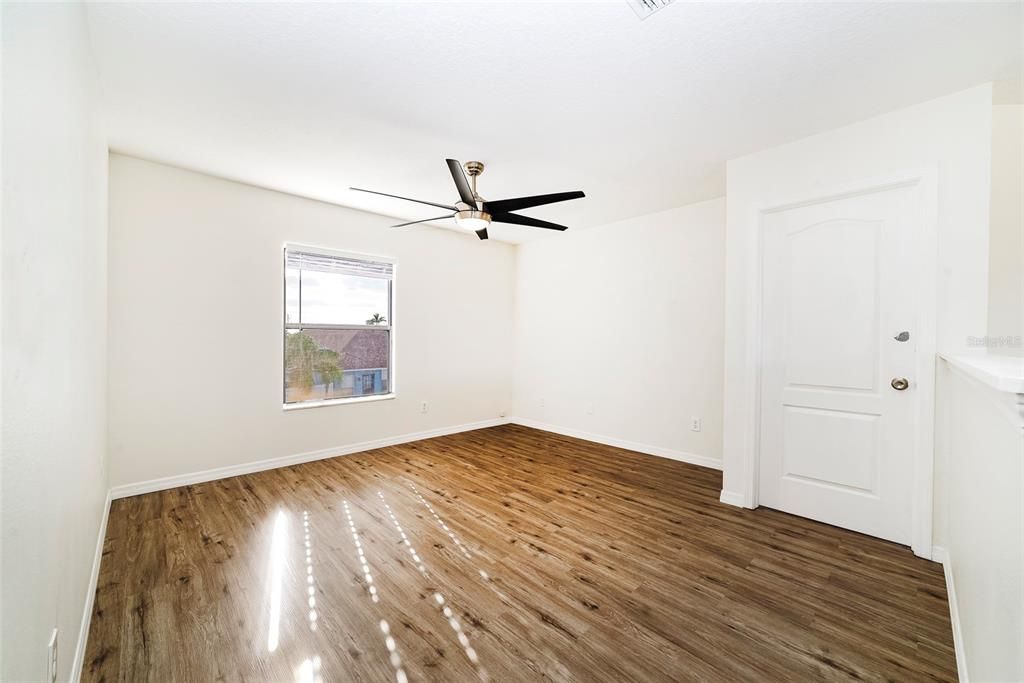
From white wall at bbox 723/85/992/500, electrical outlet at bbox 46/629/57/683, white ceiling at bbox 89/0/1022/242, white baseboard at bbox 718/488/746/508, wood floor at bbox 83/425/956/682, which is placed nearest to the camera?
electrical outlet at bbox 46/629/57/683

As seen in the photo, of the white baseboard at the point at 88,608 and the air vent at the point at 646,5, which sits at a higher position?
the air vent at the point at 646,5

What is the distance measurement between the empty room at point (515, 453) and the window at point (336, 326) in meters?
0.04

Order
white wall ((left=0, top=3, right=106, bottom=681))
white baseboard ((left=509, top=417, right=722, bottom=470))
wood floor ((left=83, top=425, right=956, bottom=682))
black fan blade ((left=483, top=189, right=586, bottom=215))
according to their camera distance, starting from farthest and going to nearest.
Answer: white baseboard ((left=509, top=417, right=722, bottom=470)) → black fan blade ((left=483, top=189, right=586, bottom=215)) → wood floor ((left=83, top=425, right=956, bottom=682)) → white wall ((left=0, top=3, right=106, bottom=681))

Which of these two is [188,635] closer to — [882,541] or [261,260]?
[261,260]

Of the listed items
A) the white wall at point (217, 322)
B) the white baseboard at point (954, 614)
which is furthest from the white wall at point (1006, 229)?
the white wall at point (217, 322)

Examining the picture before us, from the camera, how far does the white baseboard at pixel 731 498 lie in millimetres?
3082

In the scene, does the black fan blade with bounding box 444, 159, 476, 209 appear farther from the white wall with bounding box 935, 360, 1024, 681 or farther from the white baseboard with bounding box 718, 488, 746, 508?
the white baseboard with bounding box 718, 488, 746, 508

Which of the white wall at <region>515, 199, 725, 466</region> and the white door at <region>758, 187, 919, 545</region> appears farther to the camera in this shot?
the white wall at <region>515, 199, 725, 466</region>

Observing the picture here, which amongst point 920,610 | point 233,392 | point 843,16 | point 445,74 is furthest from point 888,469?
point 233,392

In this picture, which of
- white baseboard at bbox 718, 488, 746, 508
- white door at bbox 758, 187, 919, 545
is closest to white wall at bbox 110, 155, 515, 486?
white baseboard at bbox 718, 488, 746, 508

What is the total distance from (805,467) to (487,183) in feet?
10.9

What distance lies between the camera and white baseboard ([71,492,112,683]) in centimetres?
149

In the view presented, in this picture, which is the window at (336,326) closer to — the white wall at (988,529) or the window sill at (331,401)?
the window sill at (331,401)

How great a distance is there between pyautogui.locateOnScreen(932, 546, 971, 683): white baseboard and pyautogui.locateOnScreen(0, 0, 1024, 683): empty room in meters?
0.03
